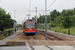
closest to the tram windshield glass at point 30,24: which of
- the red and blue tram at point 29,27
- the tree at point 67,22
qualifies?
the red and blue tram at point 29,27

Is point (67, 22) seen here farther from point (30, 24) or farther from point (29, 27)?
point (29, 27)

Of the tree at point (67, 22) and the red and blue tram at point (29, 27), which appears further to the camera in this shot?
the tree at point (67, 22)

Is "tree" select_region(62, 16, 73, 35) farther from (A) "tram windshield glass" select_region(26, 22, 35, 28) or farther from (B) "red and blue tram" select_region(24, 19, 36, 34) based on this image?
(B) "red and blue tram" select_region(24, 19, 36, 34)

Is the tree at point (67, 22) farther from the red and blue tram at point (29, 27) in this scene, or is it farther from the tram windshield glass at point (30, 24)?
the red and blue tram at point (29, 27)

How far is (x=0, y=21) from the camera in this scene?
34469 mm

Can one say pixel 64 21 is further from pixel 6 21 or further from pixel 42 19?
pixel 42 19

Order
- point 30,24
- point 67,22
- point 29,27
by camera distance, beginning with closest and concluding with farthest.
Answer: point 29,27 < point 30,24 < point 67,22

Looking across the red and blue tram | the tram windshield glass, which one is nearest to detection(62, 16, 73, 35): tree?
Answer: the tram windshield glass

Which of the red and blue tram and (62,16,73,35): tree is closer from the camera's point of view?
the red and blue tram

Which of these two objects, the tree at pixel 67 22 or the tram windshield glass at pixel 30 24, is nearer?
the tram windshield glass at pixel 30 24

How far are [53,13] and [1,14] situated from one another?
6930cm

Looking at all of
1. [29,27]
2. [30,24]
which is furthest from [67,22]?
[29,27]

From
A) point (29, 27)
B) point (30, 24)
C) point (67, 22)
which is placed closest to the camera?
point (29, 27)

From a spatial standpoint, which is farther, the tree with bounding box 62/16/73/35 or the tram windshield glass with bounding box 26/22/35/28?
the tree with bounding box 62/16/73/35
